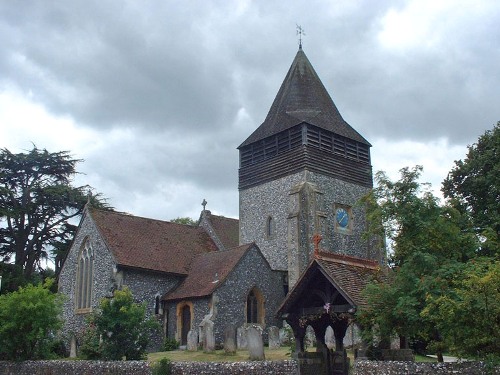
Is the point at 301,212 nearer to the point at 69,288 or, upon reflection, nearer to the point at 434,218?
the point at 69,288

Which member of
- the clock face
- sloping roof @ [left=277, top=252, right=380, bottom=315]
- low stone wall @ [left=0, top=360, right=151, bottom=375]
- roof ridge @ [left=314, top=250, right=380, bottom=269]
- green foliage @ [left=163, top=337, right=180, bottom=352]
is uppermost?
the clock face

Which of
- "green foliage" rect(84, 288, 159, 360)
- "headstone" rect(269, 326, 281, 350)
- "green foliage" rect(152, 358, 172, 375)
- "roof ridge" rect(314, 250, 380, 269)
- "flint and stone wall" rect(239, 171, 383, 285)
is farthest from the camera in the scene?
"flint and stone wall" rect(239, 171, 383, 285)

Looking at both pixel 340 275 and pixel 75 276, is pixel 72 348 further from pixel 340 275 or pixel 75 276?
pixel 340 275

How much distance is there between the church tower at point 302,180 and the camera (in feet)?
115

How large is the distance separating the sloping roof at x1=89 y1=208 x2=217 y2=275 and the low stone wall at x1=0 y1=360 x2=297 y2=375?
8.45 metres

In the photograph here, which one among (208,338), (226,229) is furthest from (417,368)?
(226,229)

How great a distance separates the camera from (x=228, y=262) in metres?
31.0

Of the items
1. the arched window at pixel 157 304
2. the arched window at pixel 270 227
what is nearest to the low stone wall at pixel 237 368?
the arched window at pixel 157 304

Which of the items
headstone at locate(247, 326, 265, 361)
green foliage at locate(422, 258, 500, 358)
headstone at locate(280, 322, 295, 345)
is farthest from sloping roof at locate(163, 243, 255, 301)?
green foliage at locate(422, 258, 500, 358)

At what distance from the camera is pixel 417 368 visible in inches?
488

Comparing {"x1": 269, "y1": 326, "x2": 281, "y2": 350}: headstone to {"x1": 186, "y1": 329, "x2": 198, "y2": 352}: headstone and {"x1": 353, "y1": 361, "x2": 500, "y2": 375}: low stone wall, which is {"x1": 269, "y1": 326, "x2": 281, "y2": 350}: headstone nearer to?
{"x1": 186, "y1": 329, "x2": 198, "y2": 352}: headstone

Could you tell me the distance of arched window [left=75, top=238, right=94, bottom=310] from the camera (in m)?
33.2

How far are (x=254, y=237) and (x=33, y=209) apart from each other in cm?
1716

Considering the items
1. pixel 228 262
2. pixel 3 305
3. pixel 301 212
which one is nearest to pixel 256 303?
pixel 228 262
